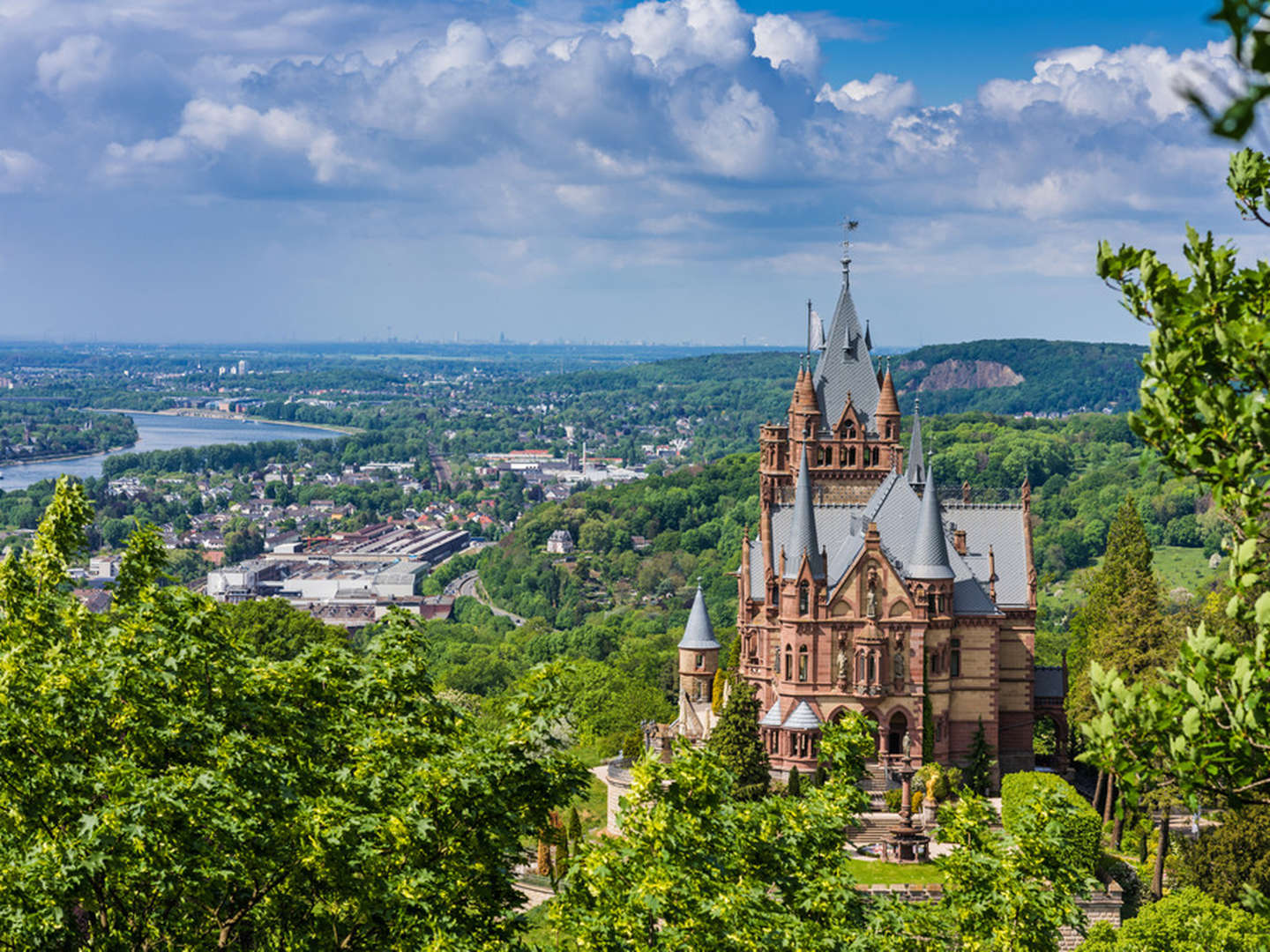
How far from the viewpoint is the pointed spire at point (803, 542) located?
62688 mm

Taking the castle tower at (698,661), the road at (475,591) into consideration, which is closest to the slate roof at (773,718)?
the castle tower at (698,661)

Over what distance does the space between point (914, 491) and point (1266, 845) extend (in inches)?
942

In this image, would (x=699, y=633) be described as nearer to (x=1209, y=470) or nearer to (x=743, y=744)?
(x=743, y=744)

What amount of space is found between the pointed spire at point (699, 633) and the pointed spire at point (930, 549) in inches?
505

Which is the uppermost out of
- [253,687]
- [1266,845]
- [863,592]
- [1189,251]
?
[1189,251]

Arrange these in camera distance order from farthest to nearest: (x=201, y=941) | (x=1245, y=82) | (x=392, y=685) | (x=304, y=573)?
1. (x=304, y=573)
2. (x=392, y=685)
3. (x=201, y=941)
4. (x=1245, y=82)

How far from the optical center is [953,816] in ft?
94.1

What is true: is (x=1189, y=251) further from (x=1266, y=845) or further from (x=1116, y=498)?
(x=1116, y=498)

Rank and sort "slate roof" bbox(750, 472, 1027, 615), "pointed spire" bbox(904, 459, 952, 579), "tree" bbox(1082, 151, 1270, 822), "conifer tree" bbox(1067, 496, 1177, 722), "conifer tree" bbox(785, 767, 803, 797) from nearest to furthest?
1. "tree" bbox(1082, 151, 1270, 822)
2. "conifer tree" bbox(1067, 496, 1177, 722)
3. "conifer tree" bbox(785, 767, 803, 797)
4. "pointed spire" bbox(904, 459, 952, 579)
5. "slate roof" bbox(750, 472, 1027, 615)

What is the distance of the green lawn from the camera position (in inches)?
2068

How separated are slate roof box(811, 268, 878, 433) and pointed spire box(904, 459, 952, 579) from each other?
35.2ft

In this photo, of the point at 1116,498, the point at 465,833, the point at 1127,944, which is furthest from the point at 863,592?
the point at 1116,498

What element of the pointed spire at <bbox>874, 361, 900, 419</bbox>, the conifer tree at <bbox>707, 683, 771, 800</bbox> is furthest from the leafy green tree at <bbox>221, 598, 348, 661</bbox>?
the pointed spire at <bbox>874, 361, 900, 419</bbox>

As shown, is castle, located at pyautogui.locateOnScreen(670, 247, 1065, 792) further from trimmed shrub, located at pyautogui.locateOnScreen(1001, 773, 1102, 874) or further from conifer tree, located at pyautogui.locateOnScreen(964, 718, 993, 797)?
trimmed shrub, located at pyautogui.locateOnScreen(1001, 773, 1102, 874)
